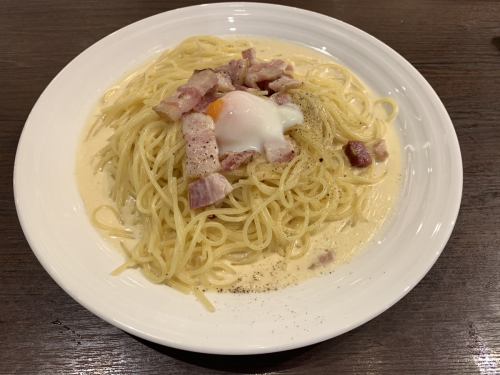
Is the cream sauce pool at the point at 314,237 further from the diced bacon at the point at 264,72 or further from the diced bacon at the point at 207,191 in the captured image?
the diced bacon at the point at 264,72

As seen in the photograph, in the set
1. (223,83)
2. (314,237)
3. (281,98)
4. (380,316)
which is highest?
(223,83)

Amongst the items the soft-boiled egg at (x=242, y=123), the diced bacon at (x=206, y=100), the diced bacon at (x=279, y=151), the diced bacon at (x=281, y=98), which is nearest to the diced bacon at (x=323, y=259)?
the diced bacon at (x=279, y=151)

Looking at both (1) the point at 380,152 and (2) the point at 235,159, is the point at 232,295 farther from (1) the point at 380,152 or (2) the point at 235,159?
(1) the point at 380,152

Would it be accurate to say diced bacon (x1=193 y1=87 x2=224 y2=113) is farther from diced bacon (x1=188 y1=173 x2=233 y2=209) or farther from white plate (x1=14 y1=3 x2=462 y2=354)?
white plate (x1=14 y1=3 x2=462 y2=354)

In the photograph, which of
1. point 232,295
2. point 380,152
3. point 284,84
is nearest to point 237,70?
point 284,84

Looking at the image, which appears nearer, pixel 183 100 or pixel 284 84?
pixel 183 100

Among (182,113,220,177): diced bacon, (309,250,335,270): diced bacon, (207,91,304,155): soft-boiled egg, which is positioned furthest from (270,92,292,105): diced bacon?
(309,250,335,270): diced bacon
